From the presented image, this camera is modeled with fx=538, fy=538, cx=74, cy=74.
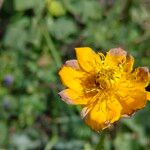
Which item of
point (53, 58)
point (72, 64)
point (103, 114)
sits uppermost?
point (72, 64)

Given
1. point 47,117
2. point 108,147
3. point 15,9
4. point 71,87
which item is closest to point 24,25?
point 15,9

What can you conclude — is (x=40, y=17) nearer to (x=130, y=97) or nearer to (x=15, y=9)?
(x=15, y=9)

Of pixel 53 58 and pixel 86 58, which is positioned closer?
pixel 86 58

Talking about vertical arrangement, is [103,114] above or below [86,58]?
below

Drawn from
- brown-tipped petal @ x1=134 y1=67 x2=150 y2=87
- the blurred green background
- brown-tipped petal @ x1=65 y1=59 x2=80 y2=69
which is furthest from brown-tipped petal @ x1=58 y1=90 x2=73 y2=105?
the blurred green background

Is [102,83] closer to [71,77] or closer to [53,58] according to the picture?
[71,77]

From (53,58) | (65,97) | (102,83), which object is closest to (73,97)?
(65,97)

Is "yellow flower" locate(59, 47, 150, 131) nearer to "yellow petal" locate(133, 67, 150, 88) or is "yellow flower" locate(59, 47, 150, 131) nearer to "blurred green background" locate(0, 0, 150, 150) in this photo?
"yellow petal" locate(133, 67, 150, 88)
